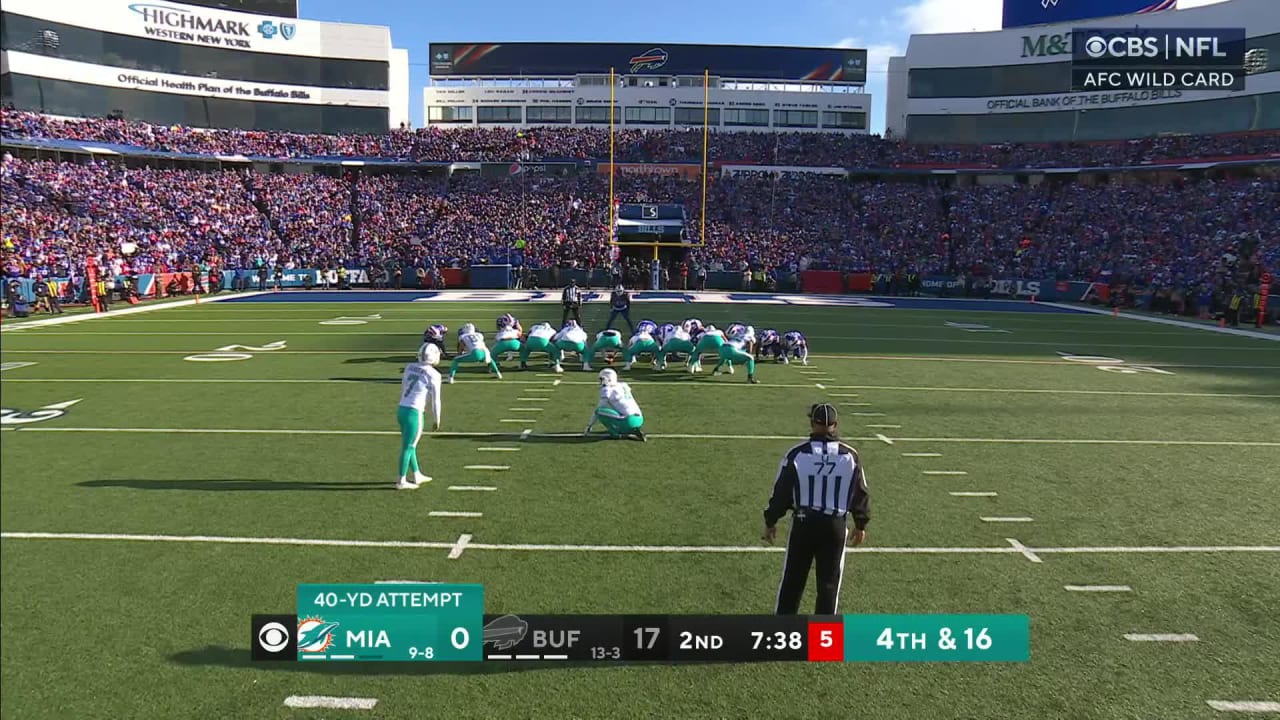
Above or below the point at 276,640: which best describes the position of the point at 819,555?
below

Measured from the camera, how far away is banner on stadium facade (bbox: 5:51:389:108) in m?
44.2

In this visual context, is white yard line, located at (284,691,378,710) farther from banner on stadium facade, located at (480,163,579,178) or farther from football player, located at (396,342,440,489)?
banner on stadium facade, located at (480,163,579,178)

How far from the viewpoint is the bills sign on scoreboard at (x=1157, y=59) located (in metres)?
46.7

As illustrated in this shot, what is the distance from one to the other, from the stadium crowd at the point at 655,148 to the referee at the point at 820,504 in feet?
164

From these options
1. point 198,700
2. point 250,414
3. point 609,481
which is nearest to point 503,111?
point 250,414

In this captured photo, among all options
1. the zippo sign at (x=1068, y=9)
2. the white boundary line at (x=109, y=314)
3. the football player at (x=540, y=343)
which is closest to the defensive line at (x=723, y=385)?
the football player at (x=540, y=343)

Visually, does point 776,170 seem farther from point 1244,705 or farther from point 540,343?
point 1244,705

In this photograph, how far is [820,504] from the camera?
519cm

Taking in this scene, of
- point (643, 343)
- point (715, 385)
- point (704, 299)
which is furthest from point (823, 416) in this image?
point (704, 299)

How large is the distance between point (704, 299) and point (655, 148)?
2234cm

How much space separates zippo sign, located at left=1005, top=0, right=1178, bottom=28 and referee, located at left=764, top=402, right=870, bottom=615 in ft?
192

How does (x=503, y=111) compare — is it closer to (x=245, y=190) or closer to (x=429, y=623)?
(x=245, y=190)

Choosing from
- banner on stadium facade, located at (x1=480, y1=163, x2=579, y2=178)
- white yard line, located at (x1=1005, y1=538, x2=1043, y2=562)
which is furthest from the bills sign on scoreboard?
white yard line, located at (x1=1005, y1=538, x2=1043, y2=562)

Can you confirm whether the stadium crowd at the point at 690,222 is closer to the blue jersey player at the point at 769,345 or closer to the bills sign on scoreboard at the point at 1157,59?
the bills sign on scoreboard at the point at 1157,59
